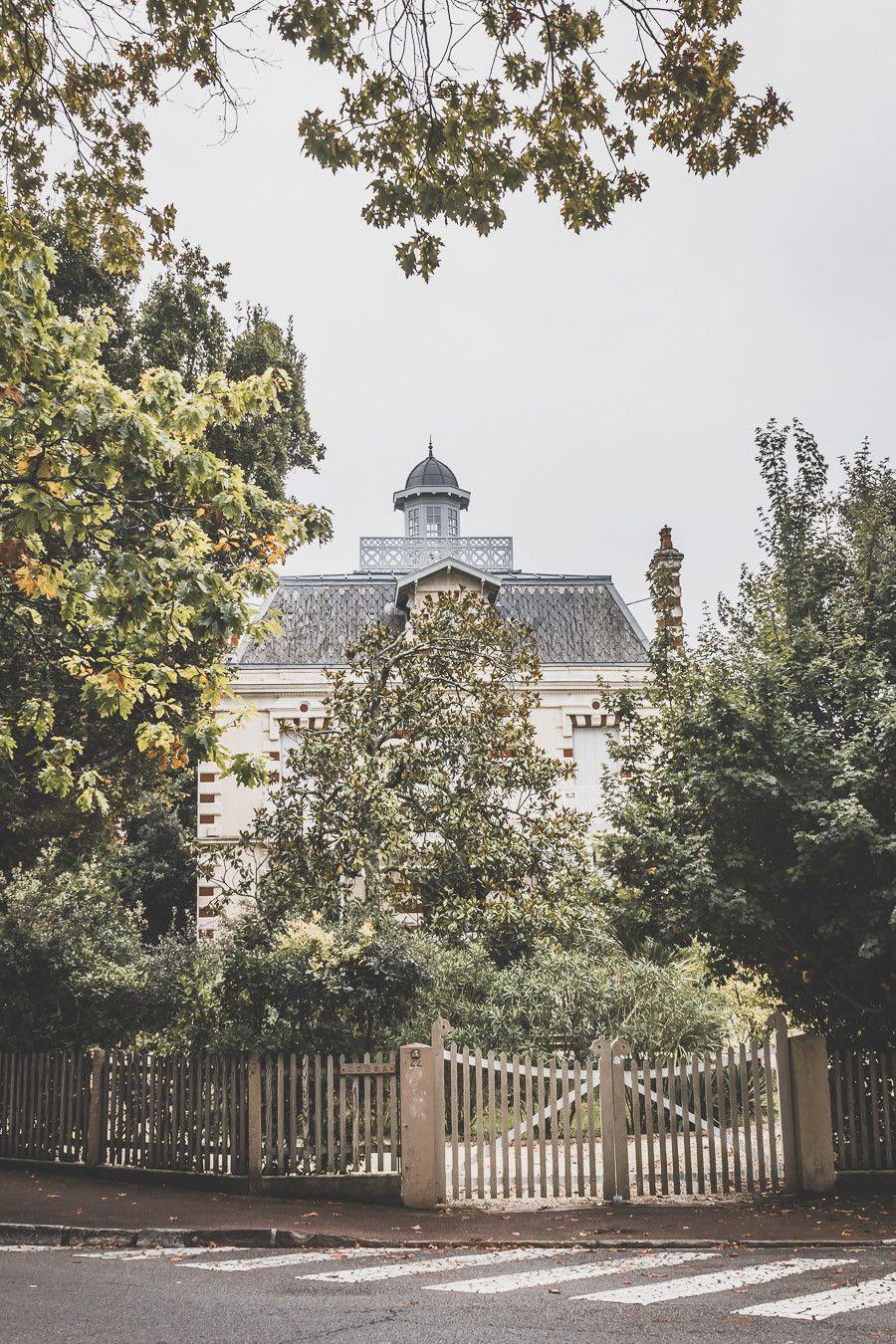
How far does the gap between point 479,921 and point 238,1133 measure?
4.95 metres

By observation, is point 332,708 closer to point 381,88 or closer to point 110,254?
point 110,254

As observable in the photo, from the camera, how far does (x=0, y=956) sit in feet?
51.3

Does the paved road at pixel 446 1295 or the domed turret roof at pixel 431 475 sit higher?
the domed turret roof at pixel 431 475

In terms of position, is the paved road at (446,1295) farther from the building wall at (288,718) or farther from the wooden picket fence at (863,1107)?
the building wall at (288,718)

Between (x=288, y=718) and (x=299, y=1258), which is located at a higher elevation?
(x=288, y=718)

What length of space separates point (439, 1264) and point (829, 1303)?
2849 mm

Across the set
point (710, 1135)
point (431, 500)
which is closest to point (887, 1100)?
point (710, 1135)

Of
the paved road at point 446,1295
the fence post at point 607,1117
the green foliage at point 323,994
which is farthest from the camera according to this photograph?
the green foliage at point 323,994

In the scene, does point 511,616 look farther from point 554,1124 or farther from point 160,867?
point 554,1124

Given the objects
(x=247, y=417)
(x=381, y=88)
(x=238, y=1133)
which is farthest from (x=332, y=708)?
(x=381, y=88)

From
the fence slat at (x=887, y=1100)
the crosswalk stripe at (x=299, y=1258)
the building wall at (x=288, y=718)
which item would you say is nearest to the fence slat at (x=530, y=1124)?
the crosswalk stripe at (x=299, y=1258)

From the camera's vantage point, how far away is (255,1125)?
11938mm

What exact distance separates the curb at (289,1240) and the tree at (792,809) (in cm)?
307

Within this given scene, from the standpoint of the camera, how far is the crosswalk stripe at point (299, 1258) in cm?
855
